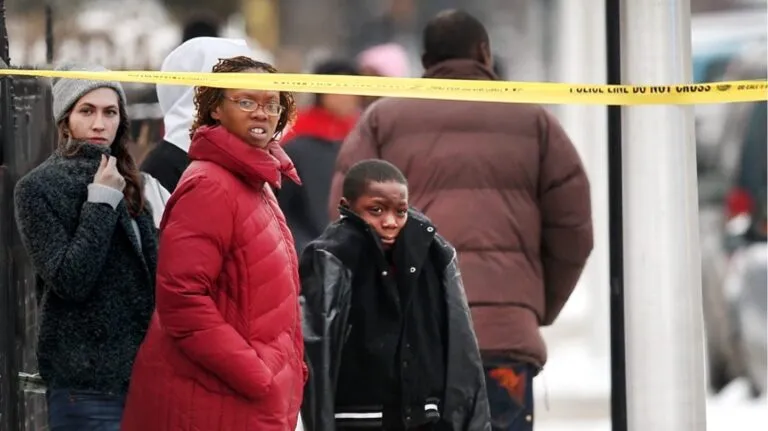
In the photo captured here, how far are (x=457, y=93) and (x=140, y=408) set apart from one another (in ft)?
4.71

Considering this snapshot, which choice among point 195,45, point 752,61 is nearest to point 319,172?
point 195,45

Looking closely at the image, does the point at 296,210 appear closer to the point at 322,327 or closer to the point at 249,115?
the point at 322,327

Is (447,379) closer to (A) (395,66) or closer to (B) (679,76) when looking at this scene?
(B) (679,76)

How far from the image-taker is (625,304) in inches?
258

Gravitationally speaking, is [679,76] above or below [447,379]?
above

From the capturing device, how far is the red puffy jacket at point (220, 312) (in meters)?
5.43

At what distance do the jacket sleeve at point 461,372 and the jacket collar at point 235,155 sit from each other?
0.82 metres

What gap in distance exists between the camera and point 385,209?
20.6 feet

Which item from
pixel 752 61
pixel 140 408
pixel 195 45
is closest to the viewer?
pixel 140 408

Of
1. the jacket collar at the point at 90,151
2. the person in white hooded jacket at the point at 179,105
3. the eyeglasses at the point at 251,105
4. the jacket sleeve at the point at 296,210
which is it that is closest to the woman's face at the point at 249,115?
the eyeglasses at the point at 251,105

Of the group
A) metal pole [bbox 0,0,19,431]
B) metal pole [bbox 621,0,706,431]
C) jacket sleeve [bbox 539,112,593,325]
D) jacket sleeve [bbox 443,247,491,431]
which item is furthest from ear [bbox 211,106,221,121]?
jacket sleeve [bbox 539,112,593,325]

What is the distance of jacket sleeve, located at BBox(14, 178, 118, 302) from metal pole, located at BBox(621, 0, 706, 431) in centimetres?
175

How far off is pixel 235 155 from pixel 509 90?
107cm

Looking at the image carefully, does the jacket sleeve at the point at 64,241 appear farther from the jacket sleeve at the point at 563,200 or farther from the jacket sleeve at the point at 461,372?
the jacket sleeve at the point at 563,200
